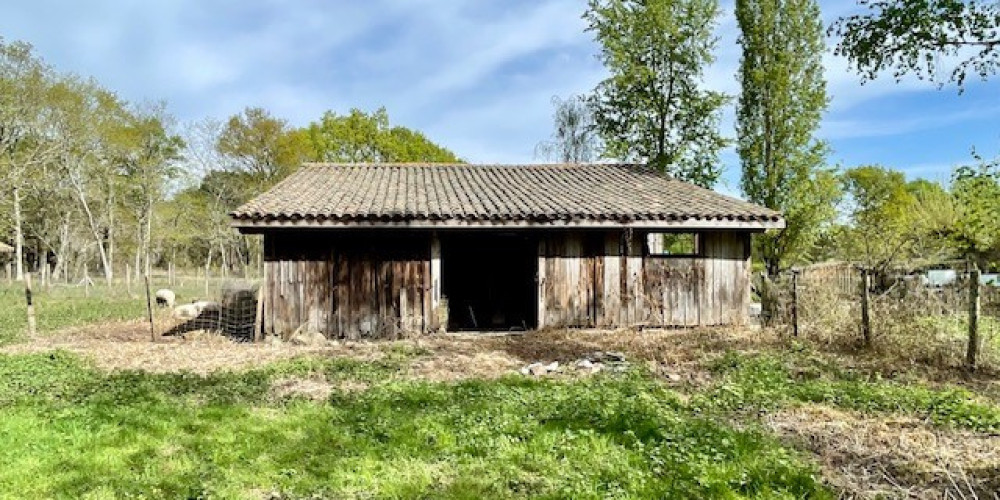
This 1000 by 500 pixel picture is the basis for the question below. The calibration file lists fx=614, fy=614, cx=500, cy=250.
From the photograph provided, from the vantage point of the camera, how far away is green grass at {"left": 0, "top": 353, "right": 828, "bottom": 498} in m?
4.48

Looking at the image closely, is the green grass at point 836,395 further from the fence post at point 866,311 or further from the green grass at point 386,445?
the fence post at point 866,311

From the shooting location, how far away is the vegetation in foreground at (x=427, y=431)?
4.52 m

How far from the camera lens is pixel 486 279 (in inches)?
Answer: 651

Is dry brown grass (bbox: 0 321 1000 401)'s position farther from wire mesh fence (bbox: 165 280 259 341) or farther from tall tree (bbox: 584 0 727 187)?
tall tree (bbox: 584 0 727 187)

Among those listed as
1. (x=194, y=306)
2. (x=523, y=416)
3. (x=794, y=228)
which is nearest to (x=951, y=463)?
(x=523, y=416)

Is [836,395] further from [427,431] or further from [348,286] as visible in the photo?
[348,286]

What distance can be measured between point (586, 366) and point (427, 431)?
3.55m

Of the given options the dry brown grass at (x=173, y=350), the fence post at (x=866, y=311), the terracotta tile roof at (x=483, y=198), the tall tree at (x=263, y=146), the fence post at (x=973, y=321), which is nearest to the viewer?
the fence post at (x=973, y=321)

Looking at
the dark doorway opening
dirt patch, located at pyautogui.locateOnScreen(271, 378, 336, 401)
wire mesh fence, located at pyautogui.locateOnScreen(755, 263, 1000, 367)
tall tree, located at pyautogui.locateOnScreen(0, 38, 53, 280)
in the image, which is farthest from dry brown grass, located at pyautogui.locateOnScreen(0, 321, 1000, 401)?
Answer: tall tree, located at pyautogui.locateOnScreen(0, 38, 53, 280)

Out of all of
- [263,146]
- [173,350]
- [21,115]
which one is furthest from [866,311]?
[263,146]

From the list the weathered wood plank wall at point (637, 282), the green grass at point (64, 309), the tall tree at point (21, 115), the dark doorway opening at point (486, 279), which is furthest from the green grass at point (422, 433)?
the tall tree at point (21, 115)

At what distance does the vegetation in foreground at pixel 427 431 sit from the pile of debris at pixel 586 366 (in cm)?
43

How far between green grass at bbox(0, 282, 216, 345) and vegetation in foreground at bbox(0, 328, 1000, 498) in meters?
6.42

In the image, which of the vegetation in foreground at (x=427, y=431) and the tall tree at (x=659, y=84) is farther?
the tall tree at (x=659, y=84)
